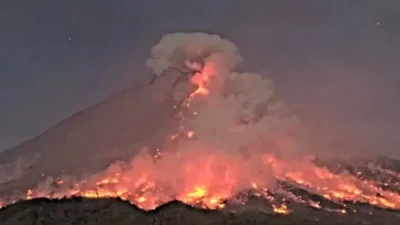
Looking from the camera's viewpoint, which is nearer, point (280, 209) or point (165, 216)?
point (165, 216)

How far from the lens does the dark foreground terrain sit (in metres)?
176

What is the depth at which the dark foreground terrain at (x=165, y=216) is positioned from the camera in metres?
176

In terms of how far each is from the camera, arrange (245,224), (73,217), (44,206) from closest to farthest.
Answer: (245,224) → (73,217) → (44,206)

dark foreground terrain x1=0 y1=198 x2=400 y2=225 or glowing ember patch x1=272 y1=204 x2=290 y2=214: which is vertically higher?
glowing ember patch x1=272 y1=204 x2=290 y2=214

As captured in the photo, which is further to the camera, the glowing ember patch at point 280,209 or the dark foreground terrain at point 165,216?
the glowing ember patch at point 280,209

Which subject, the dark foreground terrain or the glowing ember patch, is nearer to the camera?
the dark foreground terrain

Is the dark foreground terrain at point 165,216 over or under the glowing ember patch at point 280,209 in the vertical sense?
under

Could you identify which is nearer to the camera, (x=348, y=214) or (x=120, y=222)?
(x=120, y=222)

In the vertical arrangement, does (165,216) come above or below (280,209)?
below

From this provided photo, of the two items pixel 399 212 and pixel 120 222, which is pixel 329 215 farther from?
pixel 120 222

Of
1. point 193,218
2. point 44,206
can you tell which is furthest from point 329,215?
point 44,206

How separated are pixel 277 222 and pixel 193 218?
25945mm

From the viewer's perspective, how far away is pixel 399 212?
648ft

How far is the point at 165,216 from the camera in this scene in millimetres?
179375
